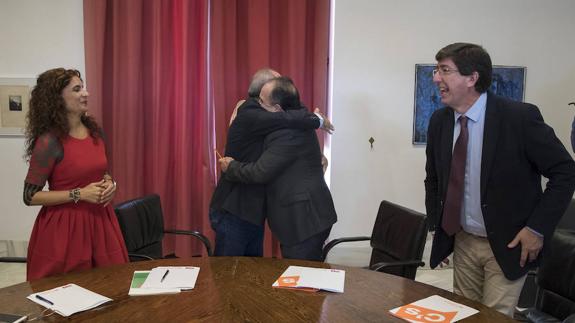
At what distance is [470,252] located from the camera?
192 centimetres

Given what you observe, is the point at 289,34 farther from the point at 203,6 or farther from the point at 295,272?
the point at 295,272

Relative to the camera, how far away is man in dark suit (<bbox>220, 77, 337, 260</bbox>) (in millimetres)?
2223

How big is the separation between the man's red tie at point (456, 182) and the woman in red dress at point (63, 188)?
153 centimetres

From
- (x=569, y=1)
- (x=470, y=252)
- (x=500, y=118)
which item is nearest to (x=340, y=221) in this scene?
(x=470, y=252)

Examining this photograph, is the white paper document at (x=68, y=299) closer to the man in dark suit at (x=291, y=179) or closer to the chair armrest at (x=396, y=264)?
the man in dark suit at (x=291, y=179)

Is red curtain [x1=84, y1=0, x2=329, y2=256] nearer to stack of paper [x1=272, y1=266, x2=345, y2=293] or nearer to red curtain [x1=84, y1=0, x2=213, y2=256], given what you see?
red curtain [x1=84, y1=0, x2=213, y2=256]

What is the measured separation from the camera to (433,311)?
1425mm

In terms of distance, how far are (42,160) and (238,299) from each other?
3.70 feet

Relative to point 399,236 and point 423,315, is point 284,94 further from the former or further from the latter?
point 423,315

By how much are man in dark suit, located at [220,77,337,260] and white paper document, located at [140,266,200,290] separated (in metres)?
0.61

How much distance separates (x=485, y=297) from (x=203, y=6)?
276 cm

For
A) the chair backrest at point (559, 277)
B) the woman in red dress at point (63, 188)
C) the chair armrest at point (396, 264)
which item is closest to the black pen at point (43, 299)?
the woman in red dress at point (63, 188)

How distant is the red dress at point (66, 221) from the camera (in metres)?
1.98

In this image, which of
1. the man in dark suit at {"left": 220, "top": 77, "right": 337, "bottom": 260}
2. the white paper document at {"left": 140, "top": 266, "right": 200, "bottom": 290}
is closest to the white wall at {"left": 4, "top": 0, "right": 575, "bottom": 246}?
the man in dark suit at {"left": 220, "top": 77, "right": 337, "bottom": 260}
